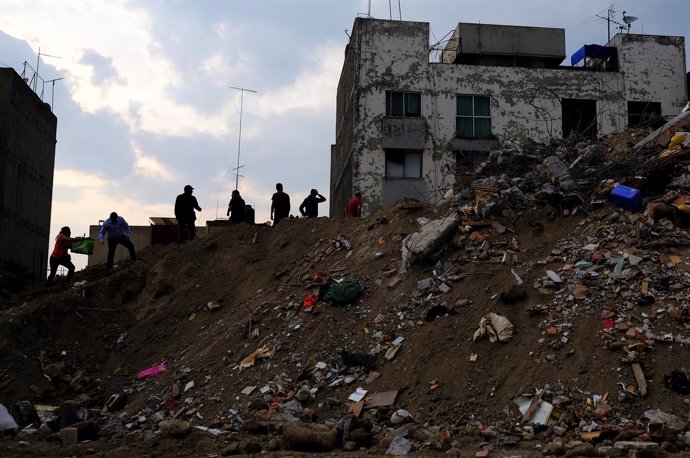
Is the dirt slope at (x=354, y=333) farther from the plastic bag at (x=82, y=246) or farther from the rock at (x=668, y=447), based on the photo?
the plastic bag at (x=82, y=246)

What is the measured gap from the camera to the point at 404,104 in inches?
901

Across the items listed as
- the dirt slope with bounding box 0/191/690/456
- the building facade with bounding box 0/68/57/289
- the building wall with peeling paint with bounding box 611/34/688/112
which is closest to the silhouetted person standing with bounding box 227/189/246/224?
the dirt slope with bounding box 0/191/690/456

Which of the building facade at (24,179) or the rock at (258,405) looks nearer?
the rock at (258,405)

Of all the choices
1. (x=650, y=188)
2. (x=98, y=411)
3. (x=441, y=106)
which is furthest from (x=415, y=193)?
(x=98, y=411)

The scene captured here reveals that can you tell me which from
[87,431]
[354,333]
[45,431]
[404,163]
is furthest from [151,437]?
[404,163]

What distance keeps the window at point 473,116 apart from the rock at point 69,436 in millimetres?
17806

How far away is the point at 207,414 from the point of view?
7.86m

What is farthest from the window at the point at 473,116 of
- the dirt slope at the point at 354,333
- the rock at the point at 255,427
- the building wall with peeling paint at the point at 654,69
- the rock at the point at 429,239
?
the rock at the point at 255,427

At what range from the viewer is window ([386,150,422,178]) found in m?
22.7

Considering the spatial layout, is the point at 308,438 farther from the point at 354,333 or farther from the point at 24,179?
the point at 24,179

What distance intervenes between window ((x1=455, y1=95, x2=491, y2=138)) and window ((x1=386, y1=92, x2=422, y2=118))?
4.67 feet

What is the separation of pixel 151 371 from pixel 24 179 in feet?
30.4

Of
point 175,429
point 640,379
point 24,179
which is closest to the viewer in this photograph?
point 640,379

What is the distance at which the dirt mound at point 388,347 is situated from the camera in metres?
6.37
